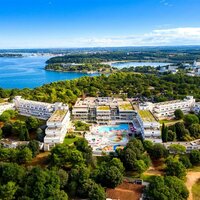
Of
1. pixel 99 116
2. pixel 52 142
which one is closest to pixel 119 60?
pixel 99 116

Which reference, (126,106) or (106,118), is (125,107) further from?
(106,118)

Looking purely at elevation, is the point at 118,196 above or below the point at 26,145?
below

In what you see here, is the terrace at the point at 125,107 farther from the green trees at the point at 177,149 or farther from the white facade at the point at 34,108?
the green trees at the point at 177,149

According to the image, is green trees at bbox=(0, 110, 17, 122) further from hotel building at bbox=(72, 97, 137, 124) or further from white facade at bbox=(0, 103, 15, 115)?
hotel building at bbox=(72, 97, 137, 124)

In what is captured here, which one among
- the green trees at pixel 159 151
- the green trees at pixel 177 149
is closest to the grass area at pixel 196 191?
the green trees at pixel 177 149

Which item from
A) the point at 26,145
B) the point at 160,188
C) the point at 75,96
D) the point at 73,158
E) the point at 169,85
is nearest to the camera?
the point at 160,188

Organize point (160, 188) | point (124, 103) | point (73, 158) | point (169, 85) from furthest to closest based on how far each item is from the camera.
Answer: point (169, 85)
point (124, 103)
point (73, 158)
point (160, 188)

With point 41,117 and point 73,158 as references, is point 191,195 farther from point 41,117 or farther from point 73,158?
point 41,117

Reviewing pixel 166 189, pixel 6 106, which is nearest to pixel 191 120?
pixel 166 189
